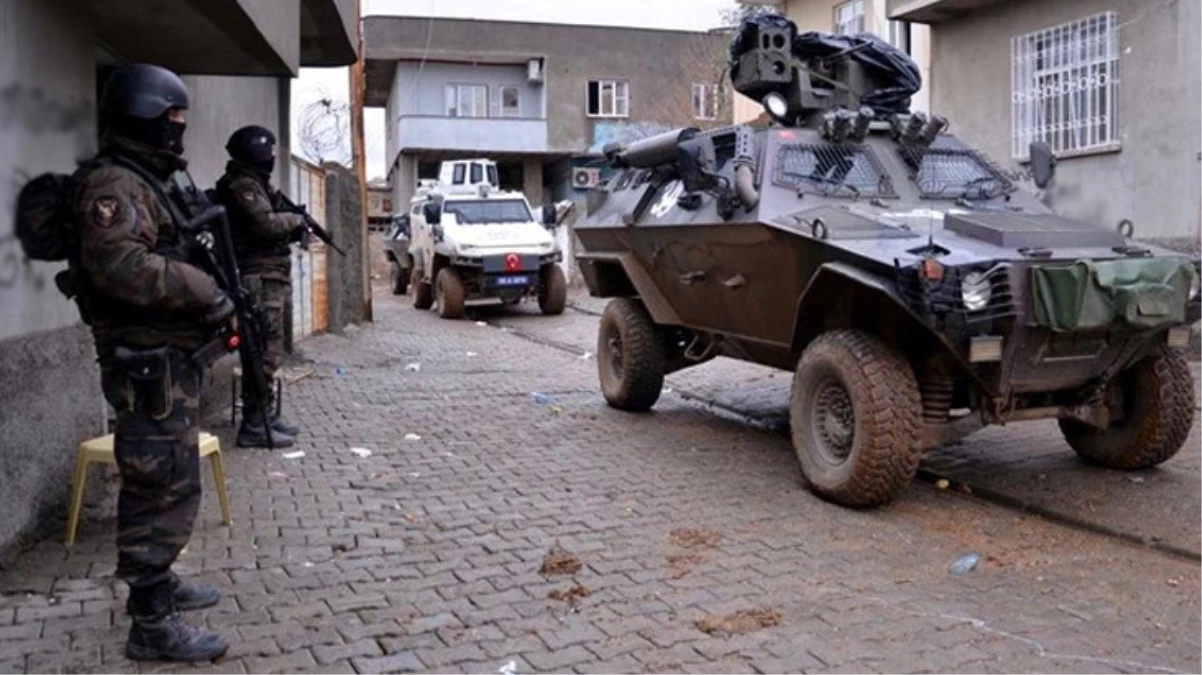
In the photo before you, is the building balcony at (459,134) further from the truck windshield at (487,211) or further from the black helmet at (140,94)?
the black helmet at (140,94)

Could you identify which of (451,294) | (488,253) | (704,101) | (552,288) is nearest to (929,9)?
(552,288)

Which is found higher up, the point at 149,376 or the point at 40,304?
the point at 40,304

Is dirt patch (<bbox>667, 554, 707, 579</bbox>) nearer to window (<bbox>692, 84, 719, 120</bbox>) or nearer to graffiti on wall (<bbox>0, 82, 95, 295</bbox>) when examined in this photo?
graffiti on wall (<bbox>0, 82, 95, 295</bbox>)

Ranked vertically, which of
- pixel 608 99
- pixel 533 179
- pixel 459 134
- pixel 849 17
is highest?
pixel 608 99

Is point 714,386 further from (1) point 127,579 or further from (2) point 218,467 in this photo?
(1) point 127,579

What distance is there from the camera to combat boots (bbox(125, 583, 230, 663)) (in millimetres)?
3373

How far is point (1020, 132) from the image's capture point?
11.8 m

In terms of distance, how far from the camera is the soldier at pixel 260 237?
6367 mm

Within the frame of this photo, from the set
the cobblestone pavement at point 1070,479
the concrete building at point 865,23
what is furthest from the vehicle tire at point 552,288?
the cobblestone pavement at point 1070,479

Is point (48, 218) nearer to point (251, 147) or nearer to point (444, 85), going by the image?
point (251, 147)

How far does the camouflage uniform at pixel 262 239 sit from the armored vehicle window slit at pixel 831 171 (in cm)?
285

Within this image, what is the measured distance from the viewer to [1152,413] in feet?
17.9

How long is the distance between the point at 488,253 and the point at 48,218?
12.2m

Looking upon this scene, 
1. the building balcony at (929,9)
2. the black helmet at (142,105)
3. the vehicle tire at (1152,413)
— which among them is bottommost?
the vehicle tire at (1152,413)
